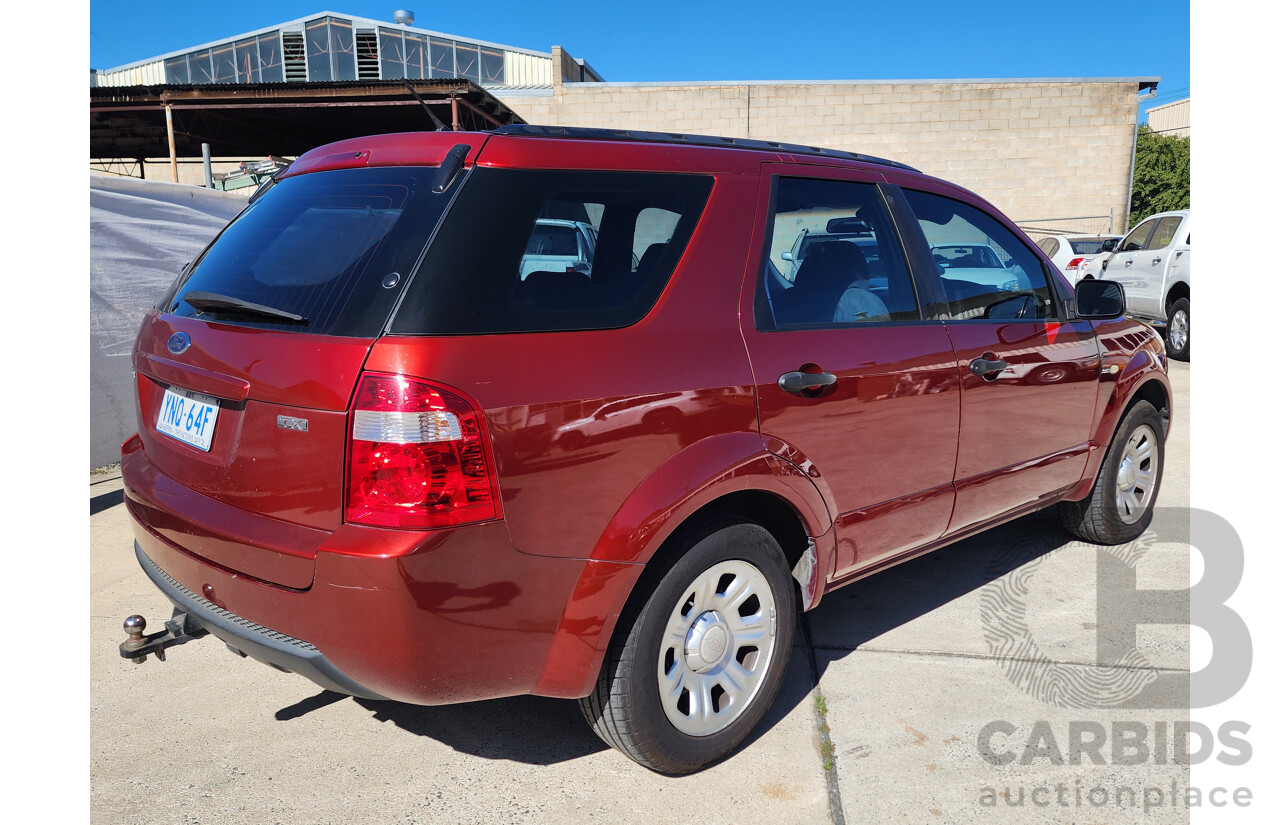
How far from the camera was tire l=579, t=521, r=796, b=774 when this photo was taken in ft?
7.96

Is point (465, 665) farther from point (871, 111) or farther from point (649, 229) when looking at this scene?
point (871, 111)

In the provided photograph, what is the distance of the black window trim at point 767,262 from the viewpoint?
2.68 metres

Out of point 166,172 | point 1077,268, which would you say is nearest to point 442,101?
point 1077,268

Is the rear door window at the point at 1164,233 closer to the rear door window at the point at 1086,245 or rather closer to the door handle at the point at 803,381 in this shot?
the rear door window at the point at 1086,245

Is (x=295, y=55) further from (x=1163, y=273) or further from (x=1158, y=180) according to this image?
(x=1158, y=180)

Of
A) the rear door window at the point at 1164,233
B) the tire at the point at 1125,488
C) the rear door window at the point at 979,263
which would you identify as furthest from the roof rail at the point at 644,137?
the rear door window at the point at 1164,233

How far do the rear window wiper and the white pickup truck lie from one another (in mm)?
11666

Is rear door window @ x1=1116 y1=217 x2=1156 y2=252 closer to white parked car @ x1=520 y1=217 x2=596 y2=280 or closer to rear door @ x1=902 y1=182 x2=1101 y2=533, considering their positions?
rear door @ x1=902 y1=182 x2=1101 y2=533

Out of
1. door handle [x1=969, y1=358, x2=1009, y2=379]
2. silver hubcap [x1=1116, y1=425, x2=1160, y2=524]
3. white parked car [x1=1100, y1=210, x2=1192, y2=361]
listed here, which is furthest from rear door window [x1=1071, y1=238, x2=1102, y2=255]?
door handle [x1=969, y1=358, x2=1009, y2=379]

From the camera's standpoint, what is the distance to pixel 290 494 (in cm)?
213

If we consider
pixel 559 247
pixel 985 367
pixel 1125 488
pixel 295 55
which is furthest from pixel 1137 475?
pixel 295 55

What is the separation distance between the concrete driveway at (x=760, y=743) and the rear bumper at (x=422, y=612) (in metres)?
0.11

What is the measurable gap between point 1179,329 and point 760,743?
38.2 ft

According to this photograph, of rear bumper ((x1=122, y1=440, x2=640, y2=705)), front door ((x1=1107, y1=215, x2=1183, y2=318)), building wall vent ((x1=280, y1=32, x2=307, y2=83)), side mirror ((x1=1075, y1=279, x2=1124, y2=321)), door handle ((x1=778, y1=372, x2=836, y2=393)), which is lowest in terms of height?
rear bumper ((x1=122, y1=440, x2=640, y2=705))
